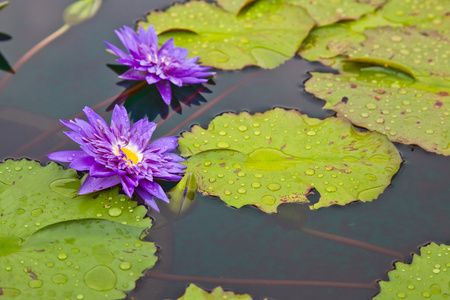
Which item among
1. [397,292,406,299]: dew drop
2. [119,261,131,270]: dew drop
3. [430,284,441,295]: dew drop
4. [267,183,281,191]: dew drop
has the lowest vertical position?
[430,284,441,295]: dew drop

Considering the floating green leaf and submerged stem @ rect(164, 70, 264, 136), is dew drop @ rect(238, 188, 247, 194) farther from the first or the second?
submerged stem @ rect(164, 70, 264, 136)

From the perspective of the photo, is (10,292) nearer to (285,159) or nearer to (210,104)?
(285,159)

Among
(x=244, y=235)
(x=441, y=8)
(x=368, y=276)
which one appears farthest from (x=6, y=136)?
(x=441, y=8)

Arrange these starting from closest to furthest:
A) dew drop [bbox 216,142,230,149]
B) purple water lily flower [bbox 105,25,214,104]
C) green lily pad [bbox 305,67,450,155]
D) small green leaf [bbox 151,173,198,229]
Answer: small green leaf [bbox 151,173,198,229]
dew drop [bbox 216,142,230,149]
green lily pad [bbox 305,67,450,155]
purple water lily flower [bbox 105,25,214,104]

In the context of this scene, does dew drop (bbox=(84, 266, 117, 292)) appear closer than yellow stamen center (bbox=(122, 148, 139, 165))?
Yes

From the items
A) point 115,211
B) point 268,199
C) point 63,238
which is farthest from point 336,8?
point 63,238

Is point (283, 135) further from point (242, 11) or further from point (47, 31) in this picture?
point (47, 31)

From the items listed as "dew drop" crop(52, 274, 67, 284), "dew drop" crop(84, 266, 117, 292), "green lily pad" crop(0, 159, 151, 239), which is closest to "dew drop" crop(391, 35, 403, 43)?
"green lily pad" crop(0, 159, 151, 239)
